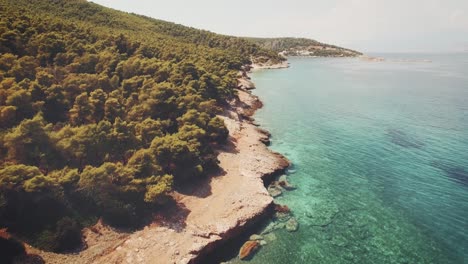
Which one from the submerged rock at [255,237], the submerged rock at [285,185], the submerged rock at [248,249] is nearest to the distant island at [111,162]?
the submerged rock at [255,237]

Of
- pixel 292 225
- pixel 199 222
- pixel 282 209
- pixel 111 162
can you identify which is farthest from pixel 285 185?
pixel 111 162

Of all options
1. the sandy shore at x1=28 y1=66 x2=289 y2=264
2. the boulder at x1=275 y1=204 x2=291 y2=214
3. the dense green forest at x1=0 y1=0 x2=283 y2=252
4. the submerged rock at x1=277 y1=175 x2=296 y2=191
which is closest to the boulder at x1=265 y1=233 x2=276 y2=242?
the sandy shore at x1=28 y1=66 x2=289 y2=264

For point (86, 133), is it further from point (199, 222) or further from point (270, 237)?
point (270, 237)

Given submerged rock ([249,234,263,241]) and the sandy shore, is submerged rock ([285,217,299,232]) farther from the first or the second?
submerged rock ([249,234,263,241])

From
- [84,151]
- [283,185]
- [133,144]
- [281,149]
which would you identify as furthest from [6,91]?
[281,149]

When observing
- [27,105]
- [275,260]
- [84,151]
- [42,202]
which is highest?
[27,105]

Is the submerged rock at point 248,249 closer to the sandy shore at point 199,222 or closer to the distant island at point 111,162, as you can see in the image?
the sandy shore at point 199,222

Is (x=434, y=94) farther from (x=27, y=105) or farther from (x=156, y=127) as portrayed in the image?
(x=27, y=105)

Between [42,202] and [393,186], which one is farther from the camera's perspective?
[393,186]
